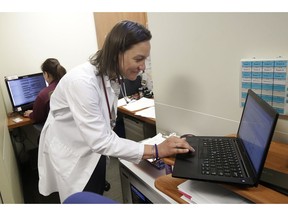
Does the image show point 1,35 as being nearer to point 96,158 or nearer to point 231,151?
point 96,158

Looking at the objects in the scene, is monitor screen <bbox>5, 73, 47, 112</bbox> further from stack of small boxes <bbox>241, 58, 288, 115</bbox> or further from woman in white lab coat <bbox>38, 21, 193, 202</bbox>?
stack of small boxes <bbox>241, 58, 288, 115</bbox>

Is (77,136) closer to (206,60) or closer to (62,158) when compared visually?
(62,158)

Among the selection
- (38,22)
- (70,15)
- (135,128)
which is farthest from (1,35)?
(135,128)

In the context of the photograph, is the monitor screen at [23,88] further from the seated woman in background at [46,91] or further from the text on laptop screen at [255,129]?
the text on laptop screen at [255,129]

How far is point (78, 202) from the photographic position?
1.70 ft

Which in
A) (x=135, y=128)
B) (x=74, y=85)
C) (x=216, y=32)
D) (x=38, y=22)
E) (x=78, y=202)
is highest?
(x=38, y=22)

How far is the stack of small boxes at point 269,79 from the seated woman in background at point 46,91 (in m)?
1.77

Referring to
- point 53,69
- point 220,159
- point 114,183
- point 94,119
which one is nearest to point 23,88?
point 53,69

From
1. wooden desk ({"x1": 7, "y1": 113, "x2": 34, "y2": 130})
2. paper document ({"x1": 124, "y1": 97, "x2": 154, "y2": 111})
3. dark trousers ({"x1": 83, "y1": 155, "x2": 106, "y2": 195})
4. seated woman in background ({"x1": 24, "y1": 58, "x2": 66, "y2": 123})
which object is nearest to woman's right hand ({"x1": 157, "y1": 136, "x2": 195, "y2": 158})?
dark trousers ({"x1": 83, "y1": 155, "x2": 106, "y2": 195})

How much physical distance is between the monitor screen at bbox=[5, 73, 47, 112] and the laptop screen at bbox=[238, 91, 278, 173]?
2405 mm

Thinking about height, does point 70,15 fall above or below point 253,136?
above

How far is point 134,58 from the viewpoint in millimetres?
1049

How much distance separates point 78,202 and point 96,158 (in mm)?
720

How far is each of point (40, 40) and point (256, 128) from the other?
274 centimetres
